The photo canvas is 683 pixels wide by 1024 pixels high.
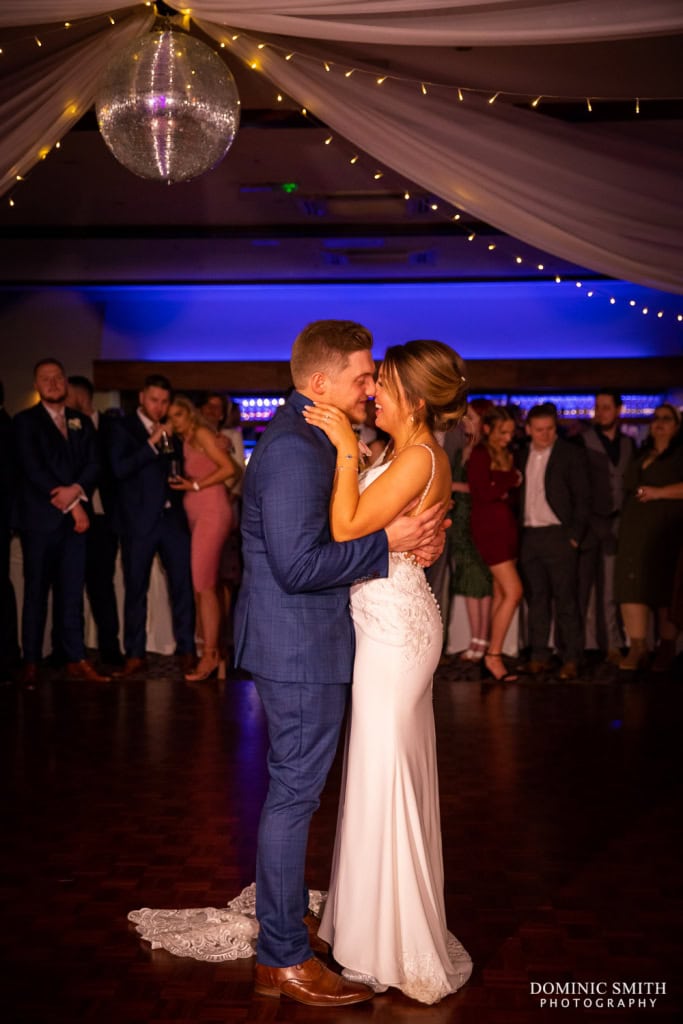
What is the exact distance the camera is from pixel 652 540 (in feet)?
23.2

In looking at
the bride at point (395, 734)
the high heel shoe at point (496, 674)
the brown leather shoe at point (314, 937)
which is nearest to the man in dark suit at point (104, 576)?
the high heel shoe at point (496, 674)

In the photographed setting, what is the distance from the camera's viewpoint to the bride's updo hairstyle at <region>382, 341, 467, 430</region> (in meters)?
2.91

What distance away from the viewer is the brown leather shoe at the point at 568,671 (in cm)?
675

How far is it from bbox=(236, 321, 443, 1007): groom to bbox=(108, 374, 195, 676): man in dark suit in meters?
4.08

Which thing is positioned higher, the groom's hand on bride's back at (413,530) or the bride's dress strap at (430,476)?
the bride's dress strap at (430,476)

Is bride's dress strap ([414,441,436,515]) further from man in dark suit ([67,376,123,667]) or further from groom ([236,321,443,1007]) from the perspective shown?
man in dark suit ([67,376,123,667])

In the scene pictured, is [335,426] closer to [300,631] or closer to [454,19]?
[300,631]

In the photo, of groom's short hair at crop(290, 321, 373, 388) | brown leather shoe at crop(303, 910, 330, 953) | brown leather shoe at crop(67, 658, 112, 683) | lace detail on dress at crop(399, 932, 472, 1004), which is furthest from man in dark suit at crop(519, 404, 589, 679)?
groom's short hair at crop(290, 321, 373, 388)

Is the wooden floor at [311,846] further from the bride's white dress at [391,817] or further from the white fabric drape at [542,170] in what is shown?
the white fabric drape at [542,170]

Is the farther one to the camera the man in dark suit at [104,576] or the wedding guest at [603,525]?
the wedding guest at [603,525]

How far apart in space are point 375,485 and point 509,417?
4.02 metres

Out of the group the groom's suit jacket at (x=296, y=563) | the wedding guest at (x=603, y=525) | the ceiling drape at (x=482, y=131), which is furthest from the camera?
the wedding guest at (x=603, y=525)

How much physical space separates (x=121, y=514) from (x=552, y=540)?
2696mm

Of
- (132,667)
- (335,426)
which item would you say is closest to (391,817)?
(335,426)
